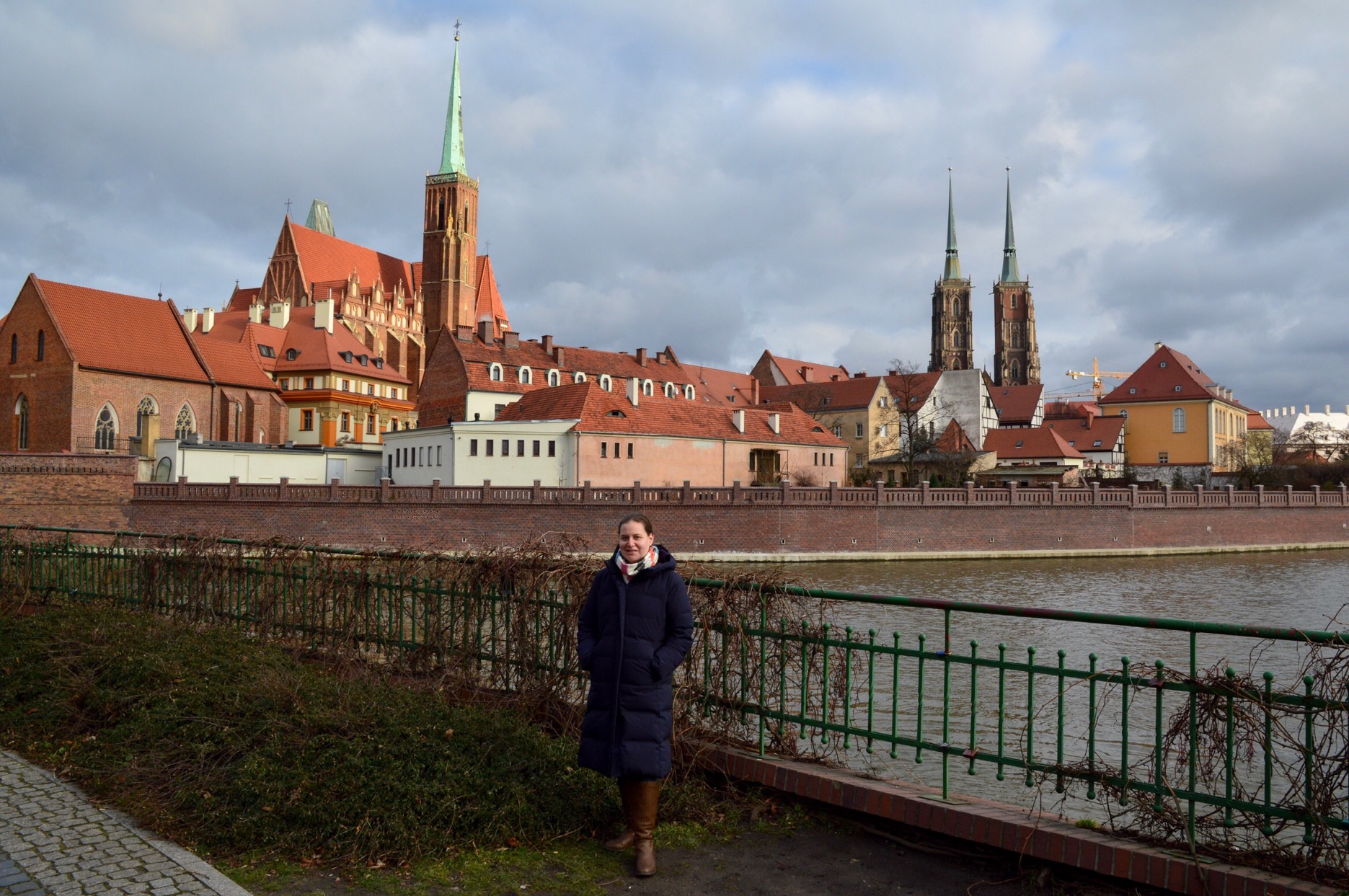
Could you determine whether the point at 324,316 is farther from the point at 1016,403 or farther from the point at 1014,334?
the point at 1014,334

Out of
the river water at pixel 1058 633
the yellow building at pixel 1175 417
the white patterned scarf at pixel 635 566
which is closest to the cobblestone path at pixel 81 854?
the white patterned scarf at pixel 635 566

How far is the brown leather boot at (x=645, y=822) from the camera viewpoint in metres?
5.16

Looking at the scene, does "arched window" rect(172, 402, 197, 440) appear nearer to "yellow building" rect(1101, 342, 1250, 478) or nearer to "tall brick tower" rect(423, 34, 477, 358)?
"tall brick tower" rect(423, 34, 477, 358)

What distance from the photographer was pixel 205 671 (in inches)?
304

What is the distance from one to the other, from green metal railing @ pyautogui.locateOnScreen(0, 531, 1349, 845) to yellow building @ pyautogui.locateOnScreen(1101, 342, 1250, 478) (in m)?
87.0

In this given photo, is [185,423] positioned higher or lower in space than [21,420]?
higher

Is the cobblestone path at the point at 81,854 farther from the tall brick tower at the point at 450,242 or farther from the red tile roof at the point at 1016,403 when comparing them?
the red tile roof at the point at 1016,403

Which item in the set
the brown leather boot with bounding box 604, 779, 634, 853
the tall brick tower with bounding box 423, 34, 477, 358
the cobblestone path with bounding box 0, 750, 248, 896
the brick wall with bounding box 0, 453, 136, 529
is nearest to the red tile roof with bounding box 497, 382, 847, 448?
the brick wall with bounding box 0, 453, 136, 529

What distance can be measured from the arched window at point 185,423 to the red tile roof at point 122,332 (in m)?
1.86

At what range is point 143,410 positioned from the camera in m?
54.8

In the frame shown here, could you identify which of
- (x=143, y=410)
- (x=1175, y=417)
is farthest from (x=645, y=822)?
(x=1175, y=417)

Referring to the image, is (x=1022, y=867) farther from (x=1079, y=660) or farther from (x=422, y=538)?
(x=422, y=538)

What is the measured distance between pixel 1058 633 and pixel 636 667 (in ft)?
62.7

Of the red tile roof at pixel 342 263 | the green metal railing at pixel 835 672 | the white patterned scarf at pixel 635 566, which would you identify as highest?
the red tile roof at pixel 342 263
